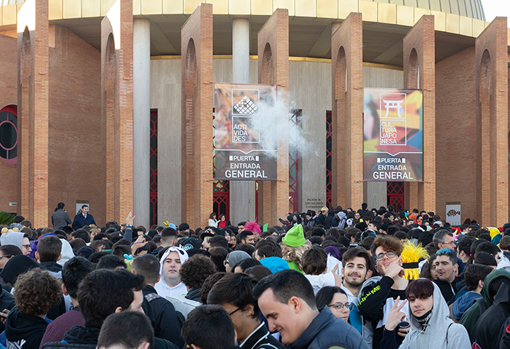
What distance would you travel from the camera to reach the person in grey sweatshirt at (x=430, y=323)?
3.91m

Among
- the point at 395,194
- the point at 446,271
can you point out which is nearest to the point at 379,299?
the point at 446,271

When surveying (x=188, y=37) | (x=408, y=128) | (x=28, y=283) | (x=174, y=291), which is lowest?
(x=174, y=291)

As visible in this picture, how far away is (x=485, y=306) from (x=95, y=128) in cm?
2676

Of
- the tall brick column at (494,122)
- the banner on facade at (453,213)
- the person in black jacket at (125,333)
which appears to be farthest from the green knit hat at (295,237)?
the banner on facade at (453,213)

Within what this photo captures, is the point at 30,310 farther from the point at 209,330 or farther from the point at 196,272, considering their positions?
the point at 209,330

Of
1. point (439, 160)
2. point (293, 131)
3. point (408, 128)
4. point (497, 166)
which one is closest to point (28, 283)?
point (408, 128)

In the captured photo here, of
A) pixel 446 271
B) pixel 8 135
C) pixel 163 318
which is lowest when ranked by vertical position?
pixel 163 318

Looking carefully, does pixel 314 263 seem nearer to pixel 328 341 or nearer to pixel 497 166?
pixel 328 341

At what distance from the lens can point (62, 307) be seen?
4.97m

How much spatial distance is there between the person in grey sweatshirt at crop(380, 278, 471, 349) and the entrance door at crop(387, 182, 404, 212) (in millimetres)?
29851

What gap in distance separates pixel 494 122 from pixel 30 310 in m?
25.1

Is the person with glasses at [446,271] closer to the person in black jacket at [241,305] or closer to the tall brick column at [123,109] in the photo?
the person in black jacket at [241,305]

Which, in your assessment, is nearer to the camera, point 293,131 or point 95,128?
point 95,128

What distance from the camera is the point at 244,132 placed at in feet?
73.9
